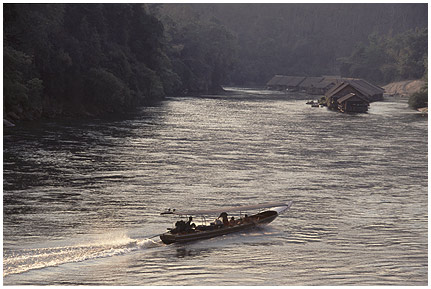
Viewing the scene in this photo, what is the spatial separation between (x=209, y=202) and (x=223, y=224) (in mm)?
5912

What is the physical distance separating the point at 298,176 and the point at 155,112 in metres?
48.0

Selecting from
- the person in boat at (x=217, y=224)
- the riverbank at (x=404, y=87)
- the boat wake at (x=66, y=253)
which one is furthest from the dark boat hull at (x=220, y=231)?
the riverbank at (x=404, y=87)

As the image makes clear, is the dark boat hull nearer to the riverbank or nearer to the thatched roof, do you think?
the thatched roof

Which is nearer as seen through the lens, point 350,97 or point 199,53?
point 350,97

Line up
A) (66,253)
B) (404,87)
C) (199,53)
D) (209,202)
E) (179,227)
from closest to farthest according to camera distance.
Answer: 1. (66,253)
2. (179,227)
3. (209,202)
4. (404,87)
5. (199,53)

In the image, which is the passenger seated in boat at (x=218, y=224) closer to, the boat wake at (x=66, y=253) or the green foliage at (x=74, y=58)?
the boat wake at (x=66, y=253)

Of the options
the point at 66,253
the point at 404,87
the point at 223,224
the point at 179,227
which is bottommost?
the point at 66,253

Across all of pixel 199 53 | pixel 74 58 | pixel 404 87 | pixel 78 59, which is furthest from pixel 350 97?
pixel 199 53

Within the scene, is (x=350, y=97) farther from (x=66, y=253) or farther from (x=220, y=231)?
(x=66, y=253)

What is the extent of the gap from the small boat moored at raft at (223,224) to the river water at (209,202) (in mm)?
391

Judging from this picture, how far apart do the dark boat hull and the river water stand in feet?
1.06

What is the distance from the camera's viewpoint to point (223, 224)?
3406cm

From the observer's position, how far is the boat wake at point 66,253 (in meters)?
28.6

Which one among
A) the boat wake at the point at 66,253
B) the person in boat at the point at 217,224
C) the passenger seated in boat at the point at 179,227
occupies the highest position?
the passenger seated in boat at the point at 179,227
